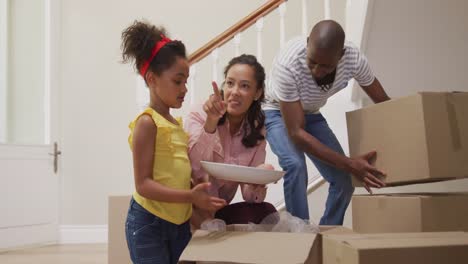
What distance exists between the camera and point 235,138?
1.74m

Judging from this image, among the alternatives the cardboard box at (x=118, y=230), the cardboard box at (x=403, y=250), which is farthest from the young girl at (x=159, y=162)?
the cardboard box at (x=118, y=230)

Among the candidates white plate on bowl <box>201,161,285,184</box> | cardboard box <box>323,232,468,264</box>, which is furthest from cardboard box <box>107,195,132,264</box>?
cardboard box <box>323,232,468,264</box>

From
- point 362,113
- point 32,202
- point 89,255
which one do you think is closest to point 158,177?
point 362,113

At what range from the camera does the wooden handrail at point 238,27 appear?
3023 millimetres

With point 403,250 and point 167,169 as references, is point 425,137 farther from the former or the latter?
point 167,169

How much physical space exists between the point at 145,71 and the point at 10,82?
9.13 feet

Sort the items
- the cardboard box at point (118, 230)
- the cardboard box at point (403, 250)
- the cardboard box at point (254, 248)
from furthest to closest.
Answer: the cardboard box at point (118, 230) < the cardboard box at point (254, 248) < the cardboard box at point (403, 250)

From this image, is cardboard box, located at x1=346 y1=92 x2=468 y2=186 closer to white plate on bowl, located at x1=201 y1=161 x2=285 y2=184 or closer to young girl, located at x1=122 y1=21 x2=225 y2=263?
white plate on bowl, located at x1=201 y1=161 x2=285 y2=184

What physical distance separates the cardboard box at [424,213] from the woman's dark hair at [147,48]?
32.8 inches

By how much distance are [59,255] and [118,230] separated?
1300 mm

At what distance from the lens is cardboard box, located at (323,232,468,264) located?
1007mm

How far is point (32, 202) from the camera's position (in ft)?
12.7

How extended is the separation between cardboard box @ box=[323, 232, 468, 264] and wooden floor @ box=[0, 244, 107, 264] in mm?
2167

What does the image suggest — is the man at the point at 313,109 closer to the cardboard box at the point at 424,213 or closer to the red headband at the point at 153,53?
the cardboard box at the point at 424,213
